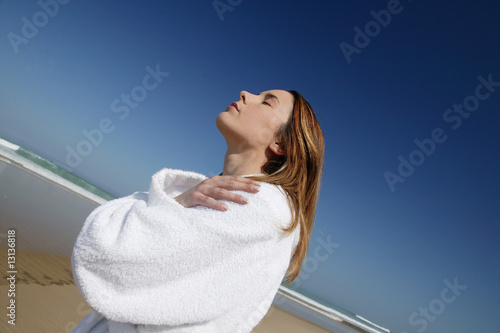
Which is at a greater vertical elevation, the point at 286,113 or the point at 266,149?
the point at 286,113

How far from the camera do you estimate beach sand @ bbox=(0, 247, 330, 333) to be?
444 cm

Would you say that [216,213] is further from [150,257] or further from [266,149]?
[266,149]

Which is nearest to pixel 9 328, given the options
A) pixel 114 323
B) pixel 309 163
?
pixel 114 323

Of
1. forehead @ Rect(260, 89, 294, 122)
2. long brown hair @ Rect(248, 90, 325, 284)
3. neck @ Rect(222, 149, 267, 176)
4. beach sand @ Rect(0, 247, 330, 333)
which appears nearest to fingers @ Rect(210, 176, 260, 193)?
long brown hair @ Rect(248, 90, 325, 284)

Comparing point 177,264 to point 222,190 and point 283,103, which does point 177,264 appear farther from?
point 283,103

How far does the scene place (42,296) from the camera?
5219 mm

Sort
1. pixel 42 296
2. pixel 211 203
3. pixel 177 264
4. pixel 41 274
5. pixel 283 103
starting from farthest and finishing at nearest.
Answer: pixel 41 274, pixel 42 296, pixel 283 103, pixel 211 203, pixel 177 264

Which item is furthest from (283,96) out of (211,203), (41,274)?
(41,274)

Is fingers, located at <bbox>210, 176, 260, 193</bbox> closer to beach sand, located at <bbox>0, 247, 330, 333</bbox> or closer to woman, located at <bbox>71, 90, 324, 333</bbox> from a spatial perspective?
woman, located at <bbox>71, 90, 324, 333</bbox>

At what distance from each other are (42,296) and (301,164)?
5.27m

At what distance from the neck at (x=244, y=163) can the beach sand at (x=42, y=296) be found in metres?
3.97

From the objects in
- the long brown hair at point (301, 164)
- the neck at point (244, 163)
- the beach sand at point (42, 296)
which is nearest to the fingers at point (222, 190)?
the long brown hair at point (301, 164)

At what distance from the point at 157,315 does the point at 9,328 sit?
4.00 m

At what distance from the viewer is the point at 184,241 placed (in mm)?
1303
